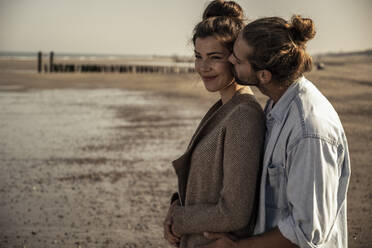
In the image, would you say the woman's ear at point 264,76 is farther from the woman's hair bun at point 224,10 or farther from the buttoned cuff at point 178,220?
the buttoned cuff at point 178,220

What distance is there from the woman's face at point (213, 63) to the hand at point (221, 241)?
2.94ft

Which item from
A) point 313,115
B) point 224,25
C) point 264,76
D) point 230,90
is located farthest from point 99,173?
point 313,115

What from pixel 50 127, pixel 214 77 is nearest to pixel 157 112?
pixel 50 127

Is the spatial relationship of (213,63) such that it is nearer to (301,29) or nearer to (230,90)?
(230,90)

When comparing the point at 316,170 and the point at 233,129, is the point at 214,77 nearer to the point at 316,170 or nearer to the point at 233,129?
the point at 233,129

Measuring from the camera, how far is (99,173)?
363 inches

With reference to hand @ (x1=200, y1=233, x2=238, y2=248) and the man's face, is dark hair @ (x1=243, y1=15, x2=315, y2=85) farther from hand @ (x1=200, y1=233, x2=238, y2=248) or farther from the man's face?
hand @ (x1=200, y1=233, x2=238, y2=248)

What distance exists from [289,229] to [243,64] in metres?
0.88

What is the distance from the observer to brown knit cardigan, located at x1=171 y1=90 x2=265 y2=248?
2.26 m

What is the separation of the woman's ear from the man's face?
1.0 inches

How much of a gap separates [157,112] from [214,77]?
604 inches

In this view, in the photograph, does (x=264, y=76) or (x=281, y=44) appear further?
(x=264, y=76)

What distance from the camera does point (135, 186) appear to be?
27.5 ft

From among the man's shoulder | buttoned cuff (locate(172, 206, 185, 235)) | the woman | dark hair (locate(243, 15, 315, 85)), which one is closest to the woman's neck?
the woman
